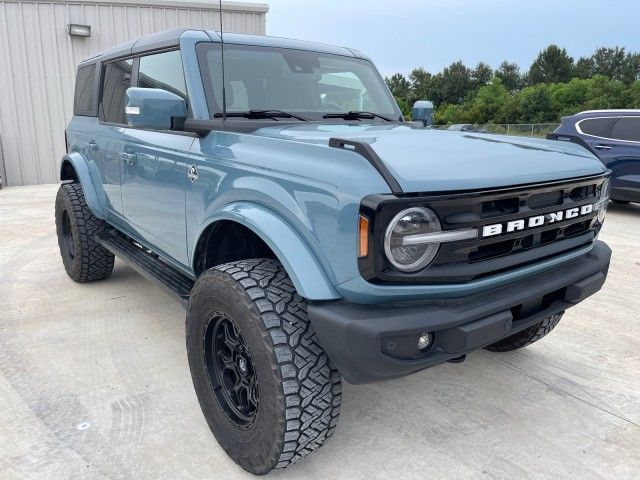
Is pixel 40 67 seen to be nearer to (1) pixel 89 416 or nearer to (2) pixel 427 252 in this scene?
(1) pixel 89 416

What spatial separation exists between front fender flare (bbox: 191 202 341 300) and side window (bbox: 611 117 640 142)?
7.82 metres

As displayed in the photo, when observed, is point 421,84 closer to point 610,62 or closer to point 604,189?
point 610,62

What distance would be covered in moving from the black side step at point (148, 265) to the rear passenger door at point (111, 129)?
0.26m

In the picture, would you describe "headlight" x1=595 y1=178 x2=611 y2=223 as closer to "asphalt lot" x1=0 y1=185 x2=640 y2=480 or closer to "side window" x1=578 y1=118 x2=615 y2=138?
"asphalt lot" x1=0 y1=185 x2=640 y2=480

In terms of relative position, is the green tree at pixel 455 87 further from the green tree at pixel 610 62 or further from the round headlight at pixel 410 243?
the round headlight at pixel 410 243

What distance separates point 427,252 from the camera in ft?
5.96

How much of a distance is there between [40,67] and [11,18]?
106cm

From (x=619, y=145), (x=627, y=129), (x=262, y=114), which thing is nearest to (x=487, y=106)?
(x=627, y=129)

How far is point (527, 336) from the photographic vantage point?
10.0 ft

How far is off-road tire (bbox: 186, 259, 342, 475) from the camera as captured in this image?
75.4 inches

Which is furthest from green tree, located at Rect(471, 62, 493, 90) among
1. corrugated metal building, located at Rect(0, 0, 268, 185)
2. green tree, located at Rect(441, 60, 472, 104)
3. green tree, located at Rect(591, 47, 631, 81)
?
corrugated metal building, located at Rect(0, 0, 268, 185)

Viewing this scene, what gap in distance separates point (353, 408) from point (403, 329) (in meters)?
1.12

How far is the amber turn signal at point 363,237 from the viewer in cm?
172

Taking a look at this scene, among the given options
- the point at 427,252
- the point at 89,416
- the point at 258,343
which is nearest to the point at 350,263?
the point at 427,252
